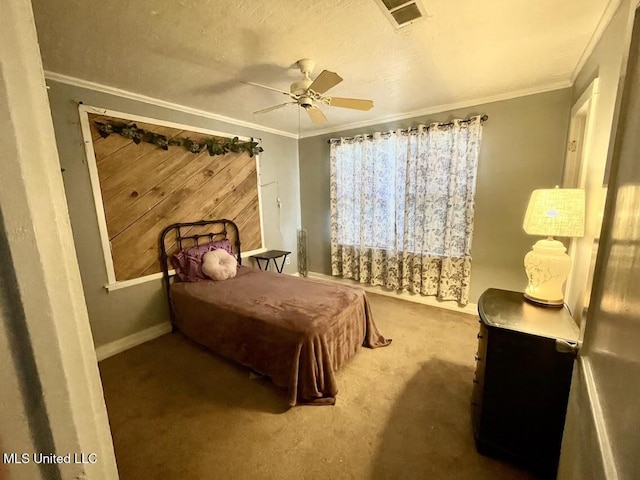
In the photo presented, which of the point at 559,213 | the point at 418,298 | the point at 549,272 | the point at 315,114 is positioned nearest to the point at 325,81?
the point at 315,114

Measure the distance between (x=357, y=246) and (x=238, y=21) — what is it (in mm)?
2956

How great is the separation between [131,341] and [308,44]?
121 inches

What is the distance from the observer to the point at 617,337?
23.3 inches

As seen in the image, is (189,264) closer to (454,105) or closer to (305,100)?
(305,100)

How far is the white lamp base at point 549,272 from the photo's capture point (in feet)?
5.31

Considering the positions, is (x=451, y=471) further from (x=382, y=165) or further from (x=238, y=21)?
(x=382, y=165)

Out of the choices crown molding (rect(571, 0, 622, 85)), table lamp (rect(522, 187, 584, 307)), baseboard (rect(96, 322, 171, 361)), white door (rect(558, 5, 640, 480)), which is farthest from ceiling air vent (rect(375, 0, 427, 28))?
baseboard (rect(96, 322, 171, 361))

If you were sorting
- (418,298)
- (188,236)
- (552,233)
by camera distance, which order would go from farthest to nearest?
(418,298)
(188,236)
(552,233)

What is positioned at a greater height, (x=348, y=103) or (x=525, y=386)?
(x=348, y=103)

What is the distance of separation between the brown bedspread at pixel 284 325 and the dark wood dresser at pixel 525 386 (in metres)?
0.97

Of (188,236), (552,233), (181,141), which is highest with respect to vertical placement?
(181,141)

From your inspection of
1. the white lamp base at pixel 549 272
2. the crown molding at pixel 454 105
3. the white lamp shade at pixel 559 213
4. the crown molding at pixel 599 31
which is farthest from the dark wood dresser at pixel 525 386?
the crown molding at pixel 454 105

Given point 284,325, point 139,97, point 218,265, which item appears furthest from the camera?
point 218,265

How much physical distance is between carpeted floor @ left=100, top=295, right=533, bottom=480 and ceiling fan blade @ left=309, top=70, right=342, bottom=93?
2.20 m
